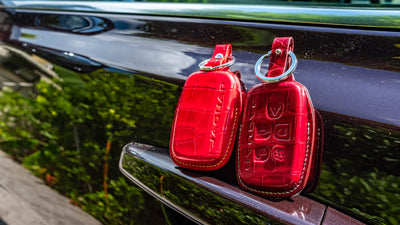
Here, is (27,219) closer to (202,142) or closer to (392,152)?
(202,142)

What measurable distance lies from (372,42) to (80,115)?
3.13 feet

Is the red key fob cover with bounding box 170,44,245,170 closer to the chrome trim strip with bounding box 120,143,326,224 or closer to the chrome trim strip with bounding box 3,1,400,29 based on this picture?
the chrome trim strip with bounding box 120,143,326,224

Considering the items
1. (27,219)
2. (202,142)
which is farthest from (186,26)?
(27,219)

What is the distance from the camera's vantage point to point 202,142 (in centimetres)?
85

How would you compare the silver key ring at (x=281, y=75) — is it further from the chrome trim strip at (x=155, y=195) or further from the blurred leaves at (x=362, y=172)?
the chrome trim strip at (x=155, y=195)

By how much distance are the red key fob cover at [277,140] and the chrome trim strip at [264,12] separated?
0.66 feet

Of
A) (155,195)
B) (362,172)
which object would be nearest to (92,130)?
(155,195)

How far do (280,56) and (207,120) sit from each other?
0.25 metres

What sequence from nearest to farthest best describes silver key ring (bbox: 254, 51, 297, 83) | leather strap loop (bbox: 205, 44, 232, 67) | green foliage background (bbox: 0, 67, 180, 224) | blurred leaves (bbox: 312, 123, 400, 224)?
blurred leaves (bbox: 312, 123, 400, 224), silver key ring (bbox: 254, 51, 297, 83), leather strap loop (bbox: 205, 44, 232, 67), green foliage background (bbox: 0, 67, 180, 224)

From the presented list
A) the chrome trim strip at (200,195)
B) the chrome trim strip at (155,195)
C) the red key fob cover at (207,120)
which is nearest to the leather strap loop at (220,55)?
the red key fob cover at (207,120)

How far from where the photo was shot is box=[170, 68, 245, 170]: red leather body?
84cm

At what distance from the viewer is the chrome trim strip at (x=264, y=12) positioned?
2.78 ft

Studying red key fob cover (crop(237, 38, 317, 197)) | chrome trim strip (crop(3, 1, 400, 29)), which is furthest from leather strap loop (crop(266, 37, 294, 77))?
chrome trim strip (crop(3, 1, 400, 29))

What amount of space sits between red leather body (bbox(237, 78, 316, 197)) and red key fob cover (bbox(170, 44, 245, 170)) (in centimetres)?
5
